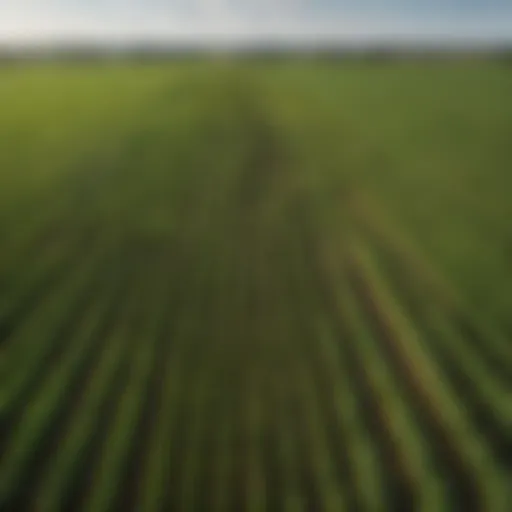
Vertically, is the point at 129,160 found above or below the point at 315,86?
below

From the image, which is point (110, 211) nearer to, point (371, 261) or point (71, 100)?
point (371, 261)

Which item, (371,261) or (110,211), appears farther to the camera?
(110,211)

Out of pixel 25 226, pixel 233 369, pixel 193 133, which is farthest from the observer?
pixel 193 133

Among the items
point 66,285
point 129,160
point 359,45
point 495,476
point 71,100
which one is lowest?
point 495,476

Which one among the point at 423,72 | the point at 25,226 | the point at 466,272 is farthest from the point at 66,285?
the point at 423,72

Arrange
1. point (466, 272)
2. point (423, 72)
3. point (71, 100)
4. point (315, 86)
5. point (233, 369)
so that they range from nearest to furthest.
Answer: point (233, 369), point (466, 272), point (71, 100), point (315, 86), point (423, 72)

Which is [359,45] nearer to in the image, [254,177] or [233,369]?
[254,177]
